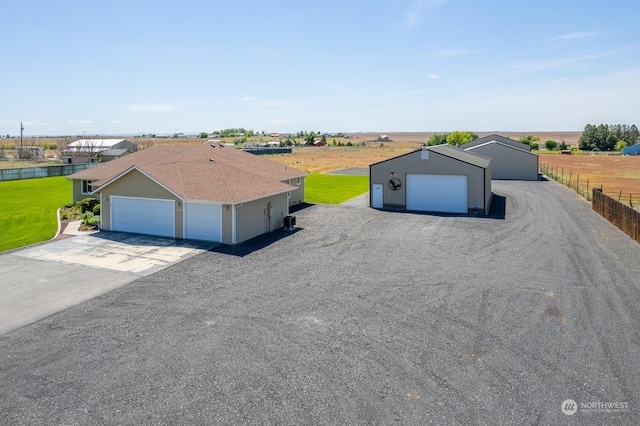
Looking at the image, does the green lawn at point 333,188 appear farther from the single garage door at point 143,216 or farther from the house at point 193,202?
the single garage door at point 143,216

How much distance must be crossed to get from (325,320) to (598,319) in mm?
7810

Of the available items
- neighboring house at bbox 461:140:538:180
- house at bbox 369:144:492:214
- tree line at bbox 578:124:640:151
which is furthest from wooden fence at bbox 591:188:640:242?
tree line at bbox 578:124:640:151

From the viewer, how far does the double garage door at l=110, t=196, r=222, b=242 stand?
21.4 m

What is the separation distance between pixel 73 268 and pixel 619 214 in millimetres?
27410

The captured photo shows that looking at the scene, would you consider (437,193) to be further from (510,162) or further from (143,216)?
(510,162)

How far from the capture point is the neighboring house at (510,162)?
51062 millimetres

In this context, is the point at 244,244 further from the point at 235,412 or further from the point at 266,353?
the point at 235,412

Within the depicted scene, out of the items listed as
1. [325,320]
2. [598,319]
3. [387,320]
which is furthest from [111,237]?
[598,319]

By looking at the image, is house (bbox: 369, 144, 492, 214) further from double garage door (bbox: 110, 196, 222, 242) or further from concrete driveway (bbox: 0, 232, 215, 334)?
concrete driveway (bbox: 0, 232, 215, 334)

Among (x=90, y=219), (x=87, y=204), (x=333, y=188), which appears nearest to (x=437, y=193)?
(x=333, y=188)

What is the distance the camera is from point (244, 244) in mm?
21156

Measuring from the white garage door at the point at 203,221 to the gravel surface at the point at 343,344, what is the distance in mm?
2472

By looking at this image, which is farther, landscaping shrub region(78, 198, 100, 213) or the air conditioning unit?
landscaping shrub region(78, 198, 100, 213)

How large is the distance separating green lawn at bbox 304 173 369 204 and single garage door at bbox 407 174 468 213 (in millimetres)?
6245
